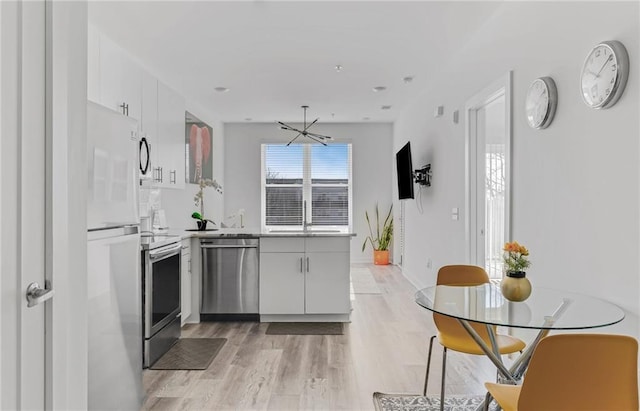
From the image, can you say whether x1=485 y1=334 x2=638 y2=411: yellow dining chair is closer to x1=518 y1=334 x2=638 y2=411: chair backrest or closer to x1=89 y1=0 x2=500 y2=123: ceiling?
x1=518 y1=334 x2=638 y2=411: chair backrest

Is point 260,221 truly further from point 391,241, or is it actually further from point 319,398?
point 319,398

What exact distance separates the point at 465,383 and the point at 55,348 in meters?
2.42

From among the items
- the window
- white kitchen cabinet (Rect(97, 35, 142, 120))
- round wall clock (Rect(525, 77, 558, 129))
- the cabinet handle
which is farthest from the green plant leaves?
round wall clock (Rect(525, 77, 558, 129))

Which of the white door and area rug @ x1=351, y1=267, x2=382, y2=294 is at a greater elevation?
the white door

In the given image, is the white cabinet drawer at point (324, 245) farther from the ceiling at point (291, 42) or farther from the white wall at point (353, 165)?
the white wall at point (353, 165)

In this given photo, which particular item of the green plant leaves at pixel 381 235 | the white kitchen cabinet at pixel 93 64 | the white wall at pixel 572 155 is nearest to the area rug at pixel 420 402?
the white wall at pixel 572 155

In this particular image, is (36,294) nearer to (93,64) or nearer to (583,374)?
(583,374)

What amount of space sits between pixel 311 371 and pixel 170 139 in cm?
332

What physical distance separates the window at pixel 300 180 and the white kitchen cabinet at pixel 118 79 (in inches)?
165

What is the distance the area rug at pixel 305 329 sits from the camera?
12.6 ft

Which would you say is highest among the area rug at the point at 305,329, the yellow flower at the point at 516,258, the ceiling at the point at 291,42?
the ceiling at the point at 291,42

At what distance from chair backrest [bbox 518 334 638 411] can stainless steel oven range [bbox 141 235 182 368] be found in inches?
101

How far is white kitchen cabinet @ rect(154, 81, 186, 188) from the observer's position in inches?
184

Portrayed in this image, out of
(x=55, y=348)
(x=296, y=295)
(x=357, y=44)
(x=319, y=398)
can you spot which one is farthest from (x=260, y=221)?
(x=55, y=348)
